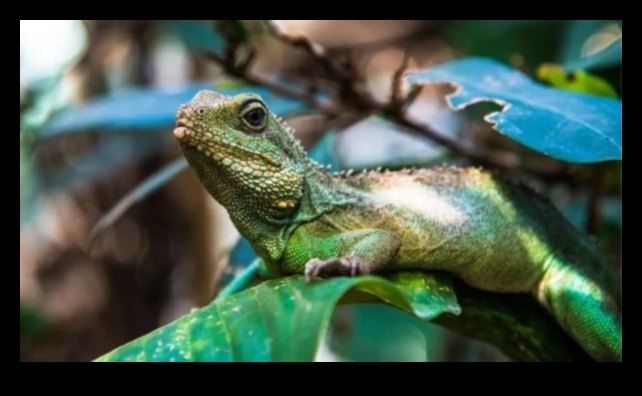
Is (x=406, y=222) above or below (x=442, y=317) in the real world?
above

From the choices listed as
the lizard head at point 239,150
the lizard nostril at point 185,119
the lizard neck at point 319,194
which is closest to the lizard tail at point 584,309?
the lizard neck at point 319,194

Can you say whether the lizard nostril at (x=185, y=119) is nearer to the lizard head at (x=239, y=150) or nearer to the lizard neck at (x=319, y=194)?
the lizard head at (x=239, y=150)

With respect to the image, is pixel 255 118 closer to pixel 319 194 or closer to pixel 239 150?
pixel 239 150
